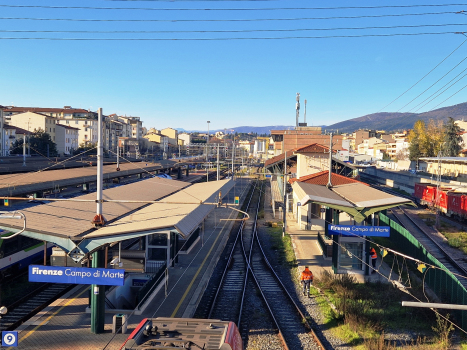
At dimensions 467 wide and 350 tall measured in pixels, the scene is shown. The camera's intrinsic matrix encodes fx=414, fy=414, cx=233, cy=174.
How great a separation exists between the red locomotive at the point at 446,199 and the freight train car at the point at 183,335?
84.0 ft

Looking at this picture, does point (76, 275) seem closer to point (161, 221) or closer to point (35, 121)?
point (161, 221)

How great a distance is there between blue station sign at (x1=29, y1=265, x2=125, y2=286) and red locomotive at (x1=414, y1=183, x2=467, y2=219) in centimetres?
2493

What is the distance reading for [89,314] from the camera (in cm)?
1305

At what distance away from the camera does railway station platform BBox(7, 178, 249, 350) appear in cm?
1098

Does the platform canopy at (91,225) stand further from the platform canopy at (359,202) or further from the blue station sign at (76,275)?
the platform canopy at (359,202)

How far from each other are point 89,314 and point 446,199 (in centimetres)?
3160

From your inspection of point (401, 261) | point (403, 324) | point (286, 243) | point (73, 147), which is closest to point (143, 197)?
point (286, 243)

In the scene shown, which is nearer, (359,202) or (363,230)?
(363,230)

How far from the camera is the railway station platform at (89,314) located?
11.0 meters

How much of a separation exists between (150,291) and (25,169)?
1913 cm

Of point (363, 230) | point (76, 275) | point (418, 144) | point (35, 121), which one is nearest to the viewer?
point (76, 275)

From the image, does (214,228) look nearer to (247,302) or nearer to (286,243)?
(286,243)

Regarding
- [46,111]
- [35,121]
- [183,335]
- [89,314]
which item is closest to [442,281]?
[183,335]

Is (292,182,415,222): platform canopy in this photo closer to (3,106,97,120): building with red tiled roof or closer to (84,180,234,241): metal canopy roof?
(84,180,234,241): metal canopy roof
